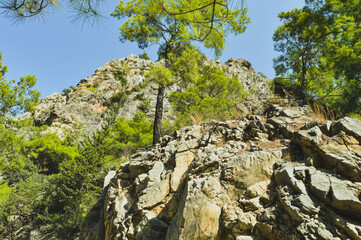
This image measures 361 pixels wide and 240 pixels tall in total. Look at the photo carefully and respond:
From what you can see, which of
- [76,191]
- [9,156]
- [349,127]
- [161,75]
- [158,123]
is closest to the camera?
[349,127]

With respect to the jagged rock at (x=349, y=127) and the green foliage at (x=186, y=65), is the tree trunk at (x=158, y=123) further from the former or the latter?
the jagged rock at (x=349, y=127)

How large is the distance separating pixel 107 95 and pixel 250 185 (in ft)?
106

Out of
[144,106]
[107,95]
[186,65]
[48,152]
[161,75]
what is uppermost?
[107,95]

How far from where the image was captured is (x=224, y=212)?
2.94 m

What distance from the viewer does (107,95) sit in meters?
31.9

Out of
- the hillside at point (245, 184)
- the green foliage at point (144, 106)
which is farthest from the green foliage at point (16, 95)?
the green foliage at point (144, 106)

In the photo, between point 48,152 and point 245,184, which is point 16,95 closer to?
point 48,152

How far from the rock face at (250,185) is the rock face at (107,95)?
59.4 feet

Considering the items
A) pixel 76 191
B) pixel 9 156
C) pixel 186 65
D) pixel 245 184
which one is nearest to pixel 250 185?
pixel 245 184

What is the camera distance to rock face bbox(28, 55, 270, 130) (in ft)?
88.3

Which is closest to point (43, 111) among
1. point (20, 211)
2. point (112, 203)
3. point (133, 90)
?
point (133, 90)

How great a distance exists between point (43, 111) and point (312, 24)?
35.4 meters

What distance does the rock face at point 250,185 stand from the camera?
2389 mm

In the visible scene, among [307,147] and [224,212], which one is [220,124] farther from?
[224,212]
